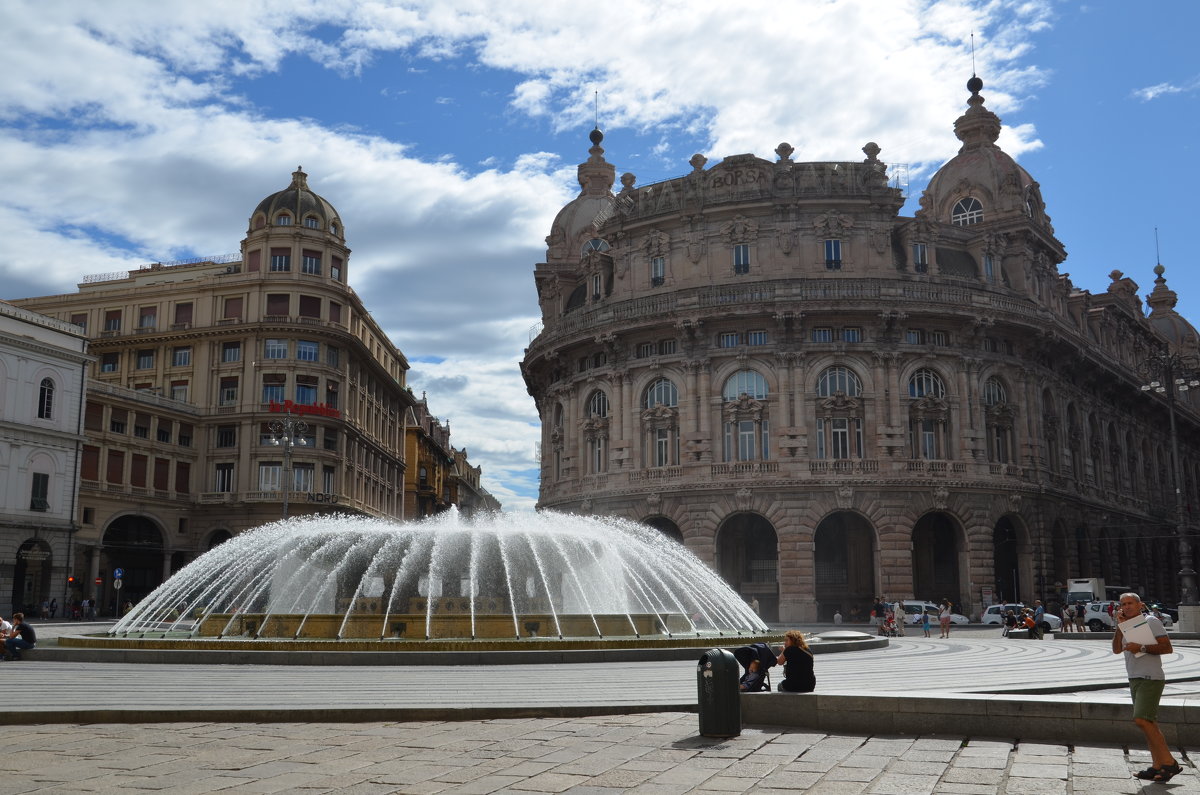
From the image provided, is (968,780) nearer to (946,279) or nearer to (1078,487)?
(946,279)

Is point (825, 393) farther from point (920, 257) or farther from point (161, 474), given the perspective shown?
point (161, 474)

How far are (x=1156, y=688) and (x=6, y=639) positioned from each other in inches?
698

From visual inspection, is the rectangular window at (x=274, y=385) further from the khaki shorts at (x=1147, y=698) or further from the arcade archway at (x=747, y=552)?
the khaki shorts at (x=1147, y=698)

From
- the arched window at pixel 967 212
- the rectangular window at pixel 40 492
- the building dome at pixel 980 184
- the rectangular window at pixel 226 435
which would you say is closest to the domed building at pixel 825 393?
→ the building dome at pixel 980 184

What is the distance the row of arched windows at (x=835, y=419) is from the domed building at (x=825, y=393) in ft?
0.31

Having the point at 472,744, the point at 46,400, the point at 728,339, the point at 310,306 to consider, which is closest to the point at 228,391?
the point at 310,306

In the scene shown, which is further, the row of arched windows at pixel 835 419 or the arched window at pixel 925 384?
the arched window at pixel 925 384

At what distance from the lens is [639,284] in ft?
167

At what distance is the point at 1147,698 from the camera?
862 centimetres

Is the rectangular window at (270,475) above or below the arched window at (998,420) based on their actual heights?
below

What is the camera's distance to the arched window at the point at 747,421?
1823 inches

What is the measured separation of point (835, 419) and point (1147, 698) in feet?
125

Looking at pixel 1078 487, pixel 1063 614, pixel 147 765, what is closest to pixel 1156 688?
pixel 147 765

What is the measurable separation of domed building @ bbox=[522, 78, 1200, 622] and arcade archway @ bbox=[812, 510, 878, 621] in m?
0.09
